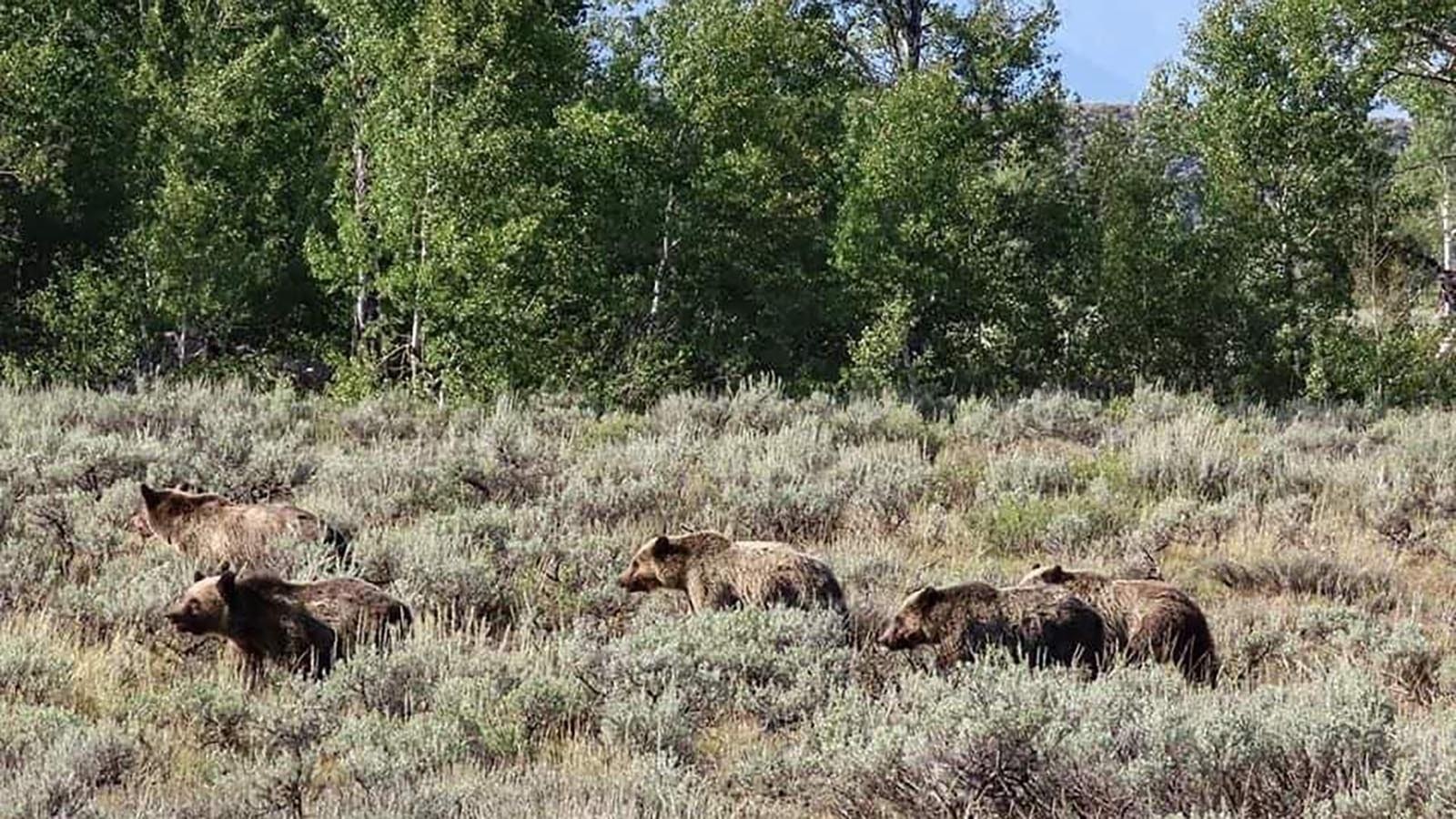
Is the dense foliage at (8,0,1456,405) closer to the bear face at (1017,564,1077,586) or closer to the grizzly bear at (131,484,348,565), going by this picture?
the grizzly bear at (131,484,348,565)

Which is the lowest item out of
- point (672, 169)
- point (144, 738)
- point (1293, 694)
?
point (144, 738)

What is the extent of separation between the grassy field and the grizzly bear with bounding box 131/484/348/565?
222 mm

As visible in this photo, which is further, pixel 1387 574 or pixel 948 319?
pixel 948 319

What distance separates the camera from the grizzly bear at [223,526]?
9586 millimetres

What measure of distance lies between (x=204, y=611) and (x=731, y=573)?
2.95 m

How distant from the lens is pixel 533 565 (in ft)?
31.7

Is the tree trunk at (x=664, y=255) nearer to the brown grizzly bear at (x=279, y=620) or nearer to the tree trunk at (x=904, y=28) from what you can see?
the tree trunk at (x=904, y=28)

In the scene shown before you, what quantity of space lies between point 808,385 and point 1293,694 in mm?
14631

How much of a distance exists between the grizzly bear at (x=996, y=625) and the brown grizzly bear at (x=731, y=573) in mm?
667

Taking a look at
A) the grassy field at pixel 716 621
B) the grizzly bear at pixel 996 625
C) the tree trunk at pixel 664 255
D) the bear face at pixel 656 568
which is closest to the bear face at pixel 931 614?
the grizzly bear at pixel 996 625

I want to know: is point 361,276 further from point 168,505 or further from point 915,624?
point 915,624

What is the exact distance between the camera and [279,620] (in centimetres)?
748

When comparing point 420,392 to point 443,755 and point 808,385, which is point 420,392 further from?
point 443,755

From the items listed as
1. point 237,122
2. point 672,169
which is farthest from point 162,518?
point 237,122
